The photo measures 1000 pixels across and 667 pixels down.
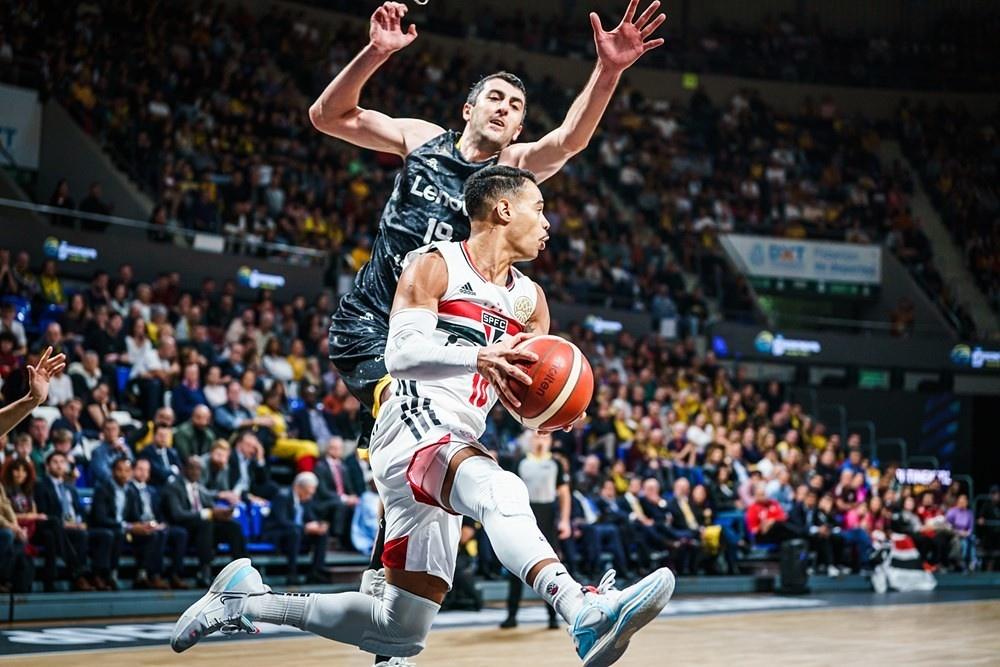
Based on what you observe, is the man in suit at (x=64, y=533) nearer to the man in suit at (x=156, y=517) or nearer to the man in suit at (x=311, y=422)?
the man in suit at (x=156, y=517)

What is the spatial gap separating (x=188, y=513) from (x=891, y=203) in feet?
73.0

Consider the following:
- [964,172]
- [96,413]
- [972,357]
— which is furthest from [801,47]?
[96,413]

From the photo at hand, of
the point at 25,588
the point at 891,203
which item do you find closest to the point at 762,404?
the point at 891,203

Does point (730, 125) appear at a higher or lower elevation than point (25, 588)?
higher

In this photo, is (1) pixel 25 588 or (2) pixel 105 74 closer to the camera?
(1) pixel 25 588

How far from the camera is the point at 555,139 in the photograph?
19.0 feet

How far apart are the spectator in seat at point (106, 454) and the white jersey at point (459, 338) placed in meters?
7.34

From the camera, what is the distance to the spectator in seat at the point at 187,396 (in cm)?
1361

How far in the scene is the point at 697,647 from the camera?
9656 mm

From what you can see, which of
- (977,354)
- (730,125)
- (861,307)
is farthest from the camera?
(730,125)

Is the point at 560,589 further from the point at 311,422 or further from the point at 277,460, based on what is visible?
the point at 311,422

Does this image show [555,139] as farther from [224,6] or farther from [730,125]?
[730,125]

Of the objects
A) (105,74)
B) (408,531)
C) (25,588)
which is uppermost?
(105,74)

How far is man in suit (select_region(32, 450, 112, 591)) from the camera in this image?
11055 millimetres
